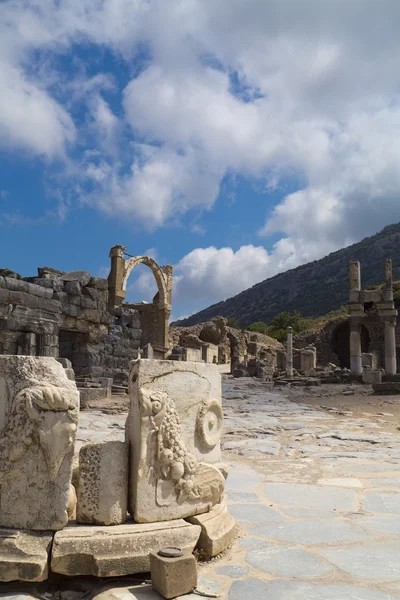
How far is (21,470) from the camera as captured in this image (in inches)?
107

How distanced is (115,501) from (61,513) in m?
0.31

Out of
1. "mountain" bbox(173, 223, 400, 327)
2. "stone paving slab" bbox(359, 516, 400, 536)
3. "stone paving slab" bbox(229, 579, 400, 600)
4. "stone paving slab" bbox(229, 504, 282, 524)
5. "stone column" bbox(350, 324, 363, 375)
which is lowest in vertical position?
"stone paving slab" bbox(229, 504, 282, 524)

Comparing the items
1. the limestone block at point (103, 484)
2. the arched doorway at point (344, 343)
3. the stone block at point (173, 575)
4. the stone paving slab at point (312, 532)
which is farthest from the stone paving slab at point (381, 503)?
the arched doorway at point (344, 343)

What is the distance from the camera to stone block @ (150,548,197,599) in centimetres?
245

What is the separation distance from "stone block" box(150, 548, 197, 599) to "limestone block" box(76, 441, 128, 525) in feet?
1.38

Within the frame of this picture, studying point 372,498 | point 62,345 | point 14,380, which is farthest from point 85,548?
point 62,345

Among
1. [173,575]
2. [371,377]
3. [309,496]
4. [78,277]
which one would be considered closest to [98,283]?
[78,277]

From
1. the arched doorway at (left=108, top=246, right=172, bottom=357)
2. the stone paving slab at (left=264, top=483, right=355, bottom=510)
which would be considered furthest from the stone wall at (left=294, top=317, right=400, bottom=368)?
the stone paving slab at (left=264, top=483, right=355, bottom=510)

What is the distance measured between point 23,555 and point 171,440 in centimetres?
100

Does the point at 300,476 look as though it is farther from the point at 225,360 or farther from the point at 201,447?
the point at 225,360

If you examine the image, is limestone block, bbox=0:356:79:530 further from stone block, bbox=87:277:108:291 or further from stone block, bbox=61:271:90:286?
stone block, bbox=87:277:108:291

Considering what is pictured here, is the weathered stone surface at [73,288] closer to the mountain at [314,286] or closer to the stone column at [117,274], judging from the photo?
the stone column at [117,274]

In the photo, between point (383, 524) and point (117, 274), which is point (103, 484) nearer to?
point (383, 524)

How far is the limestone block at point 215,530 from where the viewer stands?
2982 millimetres
